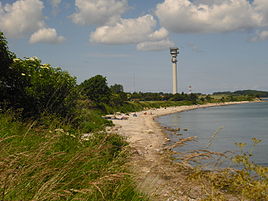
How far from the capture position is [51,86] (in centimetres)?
1862

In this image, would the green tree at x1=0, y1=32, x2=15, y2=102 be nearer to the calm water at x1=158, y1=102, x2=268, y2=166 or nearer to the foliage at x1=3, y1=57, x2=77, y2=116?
the foliage at x1=3, y1=57, x2=77, y2=116

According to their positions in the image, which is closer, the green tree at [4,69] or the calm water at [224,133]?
the green tree at [4,69]

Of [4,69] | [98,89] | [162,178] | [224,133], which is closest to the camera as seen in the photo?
[162,178]

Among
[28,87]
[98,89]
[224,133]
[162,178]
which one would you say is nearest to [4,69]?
[28,87]

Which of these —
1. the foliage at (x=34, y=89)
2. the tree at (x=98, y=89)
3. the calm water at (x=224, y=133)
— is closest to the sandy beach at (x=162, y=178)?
the calm water at (x=224, y=133)

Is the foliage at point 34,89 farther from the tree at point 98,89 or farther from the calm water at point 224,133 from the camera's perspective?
the tree at point 98,89

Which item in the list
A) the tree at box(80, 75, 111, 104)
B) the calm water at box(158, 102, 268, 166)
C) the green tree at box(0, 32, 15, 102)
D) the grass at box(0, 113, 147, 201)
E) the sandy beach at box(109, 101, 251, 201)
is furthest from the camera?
the tree at box(80, 75, 111, 104)

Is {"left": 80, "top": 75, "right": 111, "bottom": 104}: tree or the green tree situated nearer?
the green tree

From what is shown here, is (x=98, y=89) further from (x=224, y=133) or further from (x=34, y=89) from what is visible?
(x=34, y=89)

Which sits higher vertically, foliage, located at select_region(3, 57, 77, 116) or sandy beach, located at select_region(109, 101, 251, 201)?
foliage, located at select_region(3, 57, 77, 116)

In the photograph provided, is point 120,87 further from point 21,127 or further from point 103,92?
point 21,127

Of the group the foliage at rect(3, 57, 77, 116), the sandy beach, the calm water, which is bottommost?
the calm water

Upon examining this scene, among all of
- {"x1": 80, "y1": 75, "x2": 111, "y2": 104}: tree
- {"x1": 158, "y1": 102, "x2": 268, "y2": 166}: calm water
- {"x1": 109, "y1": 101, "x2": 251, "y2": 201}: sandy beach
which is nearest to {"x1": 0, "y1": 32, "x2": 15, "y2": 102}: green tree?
{"x1": 109, "y1": 101, "x2": 251, "y2": 201}: sandy beach

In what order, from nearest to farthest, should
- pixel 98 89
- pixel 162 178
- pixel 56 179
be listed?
pixel 56 179, pixel 162 178, pixel 98 89
